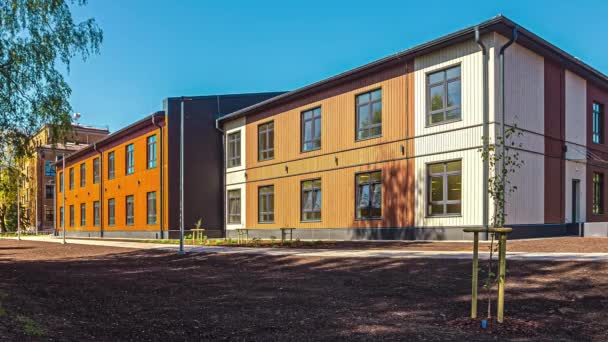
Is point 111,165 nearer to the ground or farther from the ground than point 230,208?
farther from the ground

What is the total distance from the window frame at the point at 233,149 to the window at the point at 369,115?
11287 mm

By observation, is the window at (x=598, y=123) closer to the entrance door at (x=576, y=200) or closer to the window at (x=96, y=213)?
the entrance door at (x=576, y=200)

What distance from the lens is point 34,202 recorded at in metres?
72.0

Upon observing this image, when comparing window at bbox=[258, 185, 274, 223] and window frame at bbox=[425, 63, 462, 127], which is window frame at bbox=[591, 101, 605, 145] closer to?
window frame at bbox=[425, 63, 462, 127]

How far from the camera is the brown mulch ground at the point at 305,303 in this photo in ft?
22.0

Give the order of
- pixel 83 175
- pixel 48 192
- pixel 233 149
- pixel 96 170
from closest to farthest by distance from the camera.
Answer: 1. pixel 233 149
2. pixel 96 170
3. pixel 83 175
4. pixel 48 192

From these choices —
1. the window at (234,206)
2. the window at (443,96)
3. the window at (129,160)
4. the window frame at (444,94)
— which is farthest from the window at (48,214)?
the window at (443,96)

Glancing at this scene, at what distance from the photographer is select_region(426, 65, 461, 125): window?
66.8 feet

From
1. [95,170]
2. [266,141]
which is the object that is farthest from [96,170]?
[266,141]

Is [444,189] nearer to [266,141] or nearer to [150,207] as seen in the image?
[266,141]

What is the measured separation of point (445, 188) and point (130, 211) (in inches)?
1061

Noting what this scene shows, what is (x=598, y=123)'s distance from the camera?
26.2 metres

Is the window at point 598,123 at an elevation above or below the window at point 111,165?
above

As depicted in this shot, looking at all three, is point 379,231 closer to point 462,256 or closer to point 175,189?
point 462,256
